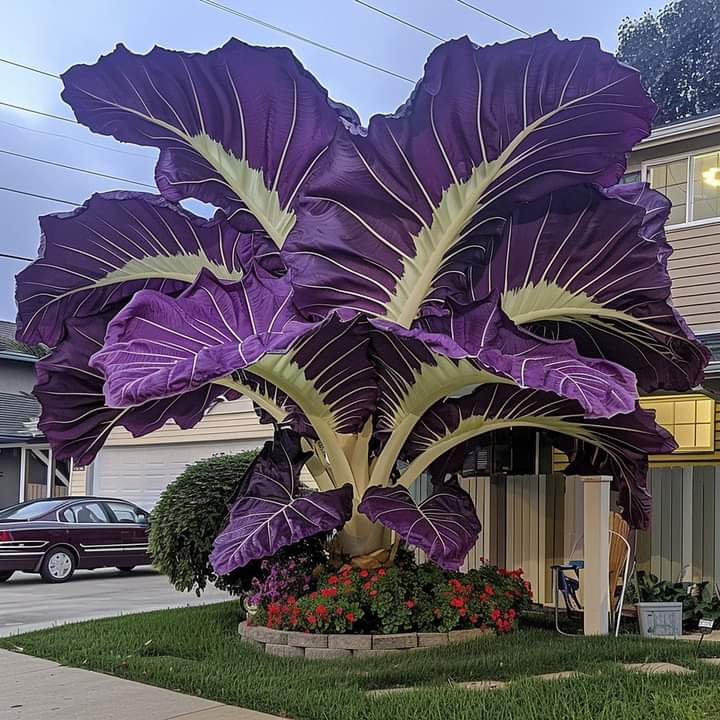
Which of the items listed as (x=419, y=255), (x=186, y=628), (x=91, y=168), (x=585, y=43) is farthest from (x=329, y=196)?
(x=91, y=168)

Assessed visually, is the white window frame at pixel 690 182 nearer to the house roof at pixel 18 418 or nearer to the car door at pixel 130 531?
the car door at pixel 130 531

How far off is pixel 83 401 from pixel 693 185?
7.45m

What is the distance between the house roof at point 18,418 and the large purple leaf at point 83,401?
14.5m

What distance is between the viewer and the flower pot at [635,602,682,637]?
786 centimetres

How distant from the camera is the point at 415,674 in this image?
20.4 ft

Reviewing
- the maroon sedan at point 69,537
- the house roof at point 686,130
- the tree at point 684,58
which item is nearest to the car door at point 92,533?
the maroon sedan at point 69,537

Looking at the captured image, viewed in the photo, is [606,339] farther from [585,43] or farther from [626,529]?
[585,43]

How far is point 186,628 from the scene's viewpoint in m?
8.52

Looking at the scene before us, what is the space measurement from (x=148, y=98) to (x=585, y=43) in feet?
10.6

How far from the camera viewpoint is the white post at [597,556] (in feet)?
25.7

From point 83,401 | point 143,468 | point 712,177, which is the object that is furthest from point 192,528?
point 143,468

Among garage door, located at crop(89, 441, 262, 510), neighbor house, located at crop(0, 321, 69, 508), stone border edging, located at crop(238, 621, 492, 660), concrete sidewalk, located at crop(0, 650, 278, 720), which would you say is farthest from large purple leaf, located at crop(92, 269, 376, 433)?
neighbor house, located at crop(0, 321, 69, 508)

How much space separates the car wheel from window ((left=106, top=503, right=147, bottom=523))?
1100 mm

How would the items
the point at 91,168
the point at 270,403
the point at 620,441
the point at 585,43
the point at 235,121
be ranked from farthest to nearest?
the point at 91,168, the point at 270,403, the point at 620,441, the point at 235,121, the point at 585,43
